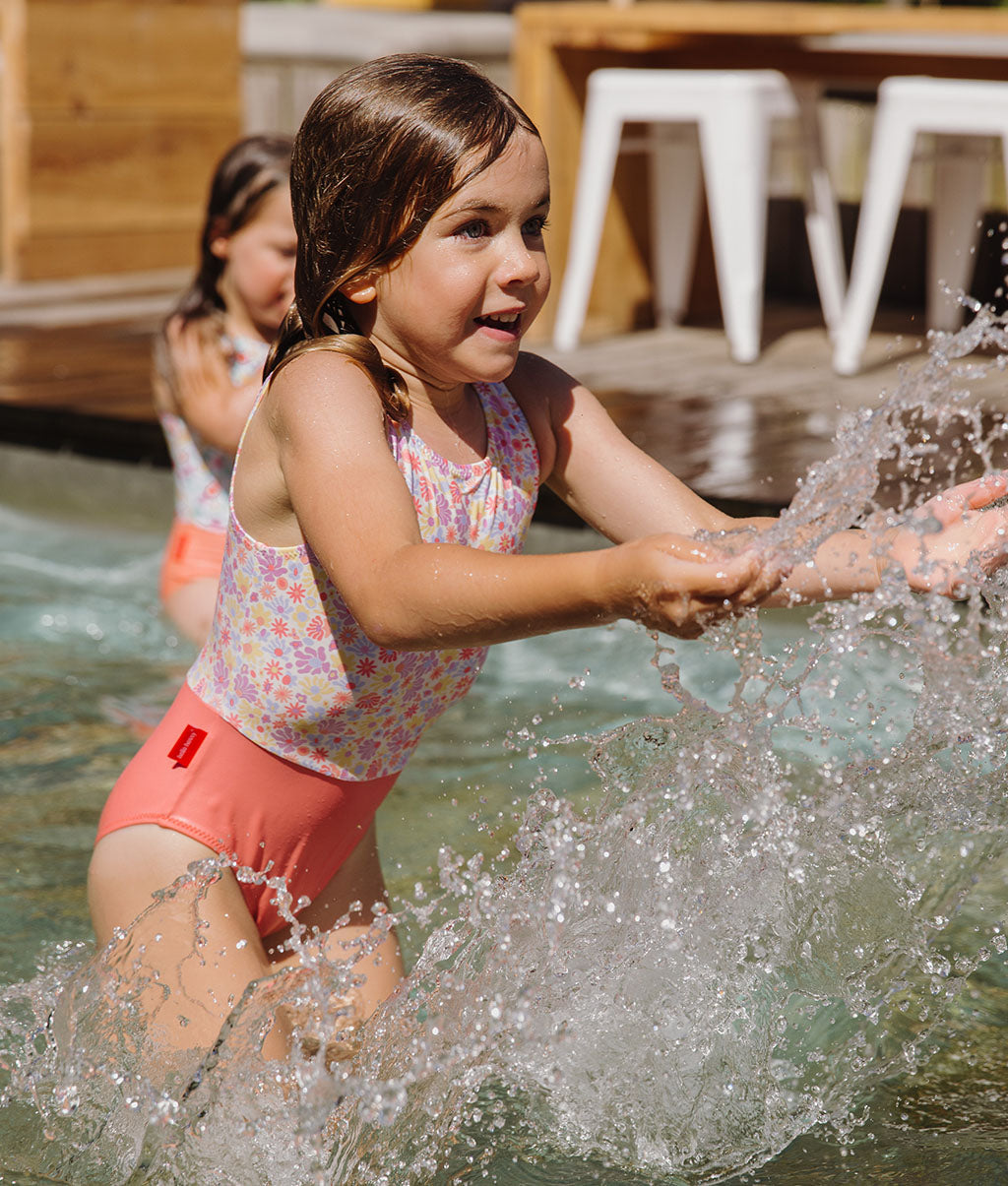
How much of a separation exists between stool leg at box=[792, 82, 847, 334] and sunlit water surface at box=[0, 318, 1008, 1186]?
445 centimetres

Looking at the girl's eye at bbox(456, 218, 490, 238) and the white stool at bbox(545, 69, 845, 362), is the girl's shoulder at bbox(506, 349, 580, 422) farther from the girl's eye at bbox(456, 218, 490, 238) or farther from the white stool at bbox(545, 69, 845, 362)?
the white stool at bbox(545, 69, 845, 362)

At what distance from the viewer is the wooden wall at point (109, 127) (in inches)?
330

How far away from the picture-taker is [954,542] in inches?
78.7

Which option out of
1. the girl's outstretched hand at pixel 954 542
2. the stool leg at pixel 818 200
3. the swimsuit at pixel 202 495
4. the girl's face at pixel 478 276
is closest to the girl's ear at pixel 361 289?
the girl's face at pixel 478 276

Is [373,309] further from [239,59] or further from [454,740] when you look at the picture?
[239,59]

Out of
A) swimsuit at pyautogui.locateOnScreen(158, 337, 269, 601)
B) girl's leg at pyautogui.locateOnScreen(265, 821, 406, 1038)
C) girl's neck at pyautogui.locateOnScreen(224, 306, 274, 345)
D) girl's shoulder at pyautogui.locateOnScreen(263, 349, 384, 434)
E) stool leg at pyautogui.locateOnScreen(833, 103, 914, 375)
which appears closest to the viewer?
girl's shoulder at pyautogui.locateOnScreen(263, 349, 384, 434)

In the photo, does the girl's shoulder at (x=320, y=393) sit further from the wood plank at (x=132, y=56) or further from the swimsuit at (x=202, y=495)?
Result: the wood plank at (x=132, y=56)

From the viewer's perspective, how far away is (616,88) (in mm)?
6457

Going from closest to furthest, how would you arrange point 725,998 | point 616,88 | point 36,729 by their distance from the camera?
point 725,998
point 36,729
point 616,88

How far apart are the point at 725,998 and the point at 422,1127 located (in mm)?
453

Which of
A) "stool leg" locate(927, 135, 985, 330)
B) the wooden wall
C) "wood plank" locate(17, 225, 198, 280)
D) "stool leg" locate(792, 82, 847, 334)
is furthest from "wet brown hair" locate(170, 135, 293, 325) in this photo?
"wood plank" locate(17, 225, 198, 280)

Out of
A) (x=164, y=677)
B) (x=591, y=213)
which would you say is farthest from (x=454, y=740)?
(x=591, y=213)

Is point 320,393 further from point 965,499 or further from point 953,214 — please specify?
Answer: point 953,214

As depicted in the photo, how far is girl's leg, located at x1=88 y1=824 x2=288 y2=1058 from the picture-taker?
2.08 meters
